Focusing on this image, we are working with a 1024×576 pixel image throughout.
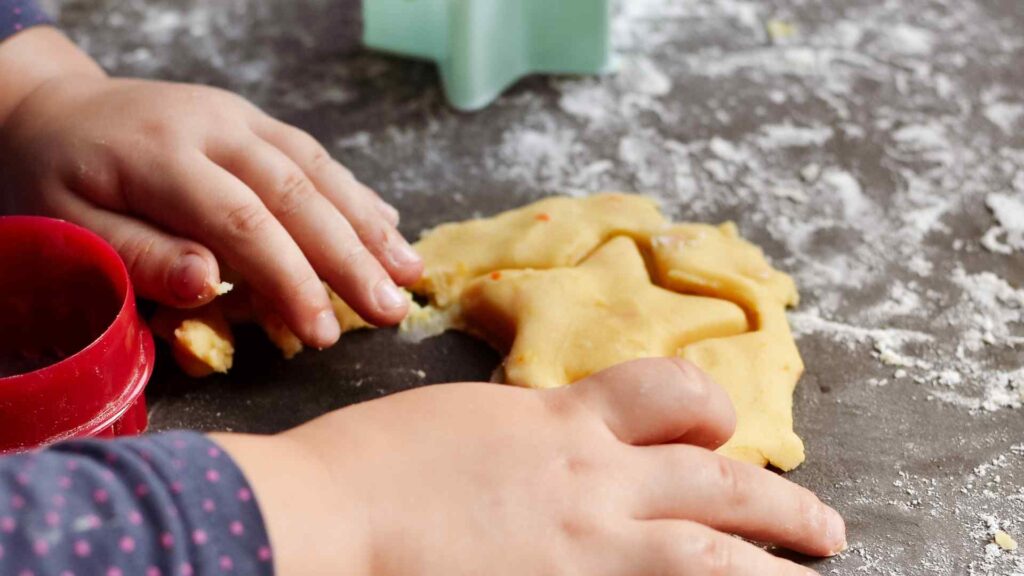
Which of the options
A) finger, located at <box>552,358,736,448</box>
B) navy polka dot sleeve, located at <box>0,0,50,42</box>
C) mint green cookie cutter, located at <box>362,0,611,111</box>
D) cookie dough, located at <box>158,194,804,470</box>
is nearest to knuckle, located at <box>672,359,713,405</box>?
finger, located at <box>552,358,736,448</box>

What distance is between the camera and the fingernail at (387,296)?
108 cm

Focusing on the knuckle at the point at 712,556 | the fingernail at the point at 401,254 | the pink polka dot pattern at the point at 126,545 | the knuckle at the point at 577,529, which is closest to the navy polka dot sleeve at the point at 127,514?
the pink polka dot pattern at the point at 126,545

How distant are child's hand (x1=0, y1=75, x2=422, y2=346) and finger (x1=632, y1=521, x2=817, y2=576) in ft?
1.33

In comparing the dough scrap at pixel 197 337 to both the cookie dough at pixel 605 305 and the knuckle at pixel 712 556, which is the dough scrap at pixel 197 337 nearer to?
the cookie dough at pixel 605 305

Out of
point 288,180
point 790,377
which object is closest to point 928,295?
point 790,377

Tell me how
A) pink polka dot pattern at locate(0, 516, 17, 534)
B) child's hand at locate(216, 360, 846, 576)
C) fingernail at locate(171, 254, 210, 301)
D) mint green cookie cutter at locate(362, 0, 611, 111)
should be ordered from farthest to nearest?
mint green cookie cutter at locate(362, 0, 611, 111), fingernail at locate(171, 254, 210, 301), child's hand at locate(216, 360, 846, 576), pink polka dot pattern at locate(0, 516, 17, 534)

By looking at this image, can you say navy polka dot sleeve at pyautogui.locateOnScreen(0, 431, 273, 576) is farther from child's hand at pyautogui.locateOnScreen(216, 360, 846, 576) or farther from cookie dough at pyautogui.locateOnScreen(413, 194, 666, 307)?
cookie dough at pyautogui.locateOnScreen(413, 194, 666, 307)

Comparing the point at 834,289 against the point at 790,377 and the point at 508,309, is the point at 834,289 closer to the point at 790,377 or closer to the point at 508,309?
the point at 790,377

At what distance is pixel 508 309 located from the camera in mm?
1144

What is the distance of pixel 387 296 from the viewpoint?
1.09 meters

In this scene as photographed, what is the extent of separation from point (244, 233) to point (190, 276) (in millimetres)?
68

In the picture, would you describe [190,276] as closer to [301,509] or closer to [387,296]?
[387,296]

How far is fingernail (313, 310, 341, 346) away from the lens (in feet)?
3.47

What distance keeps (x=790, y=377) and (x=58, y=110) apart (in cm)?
87
